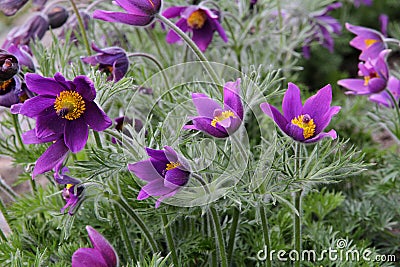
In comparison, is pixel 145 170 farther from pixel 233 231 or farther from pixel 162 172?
pixel 233 231

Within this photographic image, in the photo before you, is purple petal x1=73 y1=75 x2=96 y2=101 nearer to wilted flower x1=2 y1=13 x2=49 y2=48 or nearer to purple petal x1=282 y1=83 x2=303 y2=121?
purple petal x1=282 y1=83 x2=303 y2=121

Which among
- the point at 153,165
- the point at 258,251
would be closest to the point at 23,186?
the point at 258,251

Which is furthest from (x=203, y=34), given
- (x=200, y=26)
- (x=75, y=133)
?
(x=75, y=133)

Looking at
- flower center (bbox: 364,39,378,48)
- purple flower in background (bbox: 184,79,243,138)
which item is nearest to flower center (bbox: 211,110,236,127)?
purple flower in background (bbox: 184,79,243,138)

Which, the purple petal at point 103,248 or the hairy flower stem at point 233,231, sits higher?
the purple petal at point 103,248

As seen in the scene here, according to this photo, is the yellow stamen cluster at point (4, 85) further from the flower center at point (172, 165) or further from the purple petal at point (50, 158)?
the flower center at point (172, 165)

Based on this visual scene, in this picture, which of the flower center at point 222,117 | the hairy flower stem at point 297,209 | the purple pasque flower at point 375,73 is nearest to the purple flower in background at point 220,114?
the flower center at point 222,117
